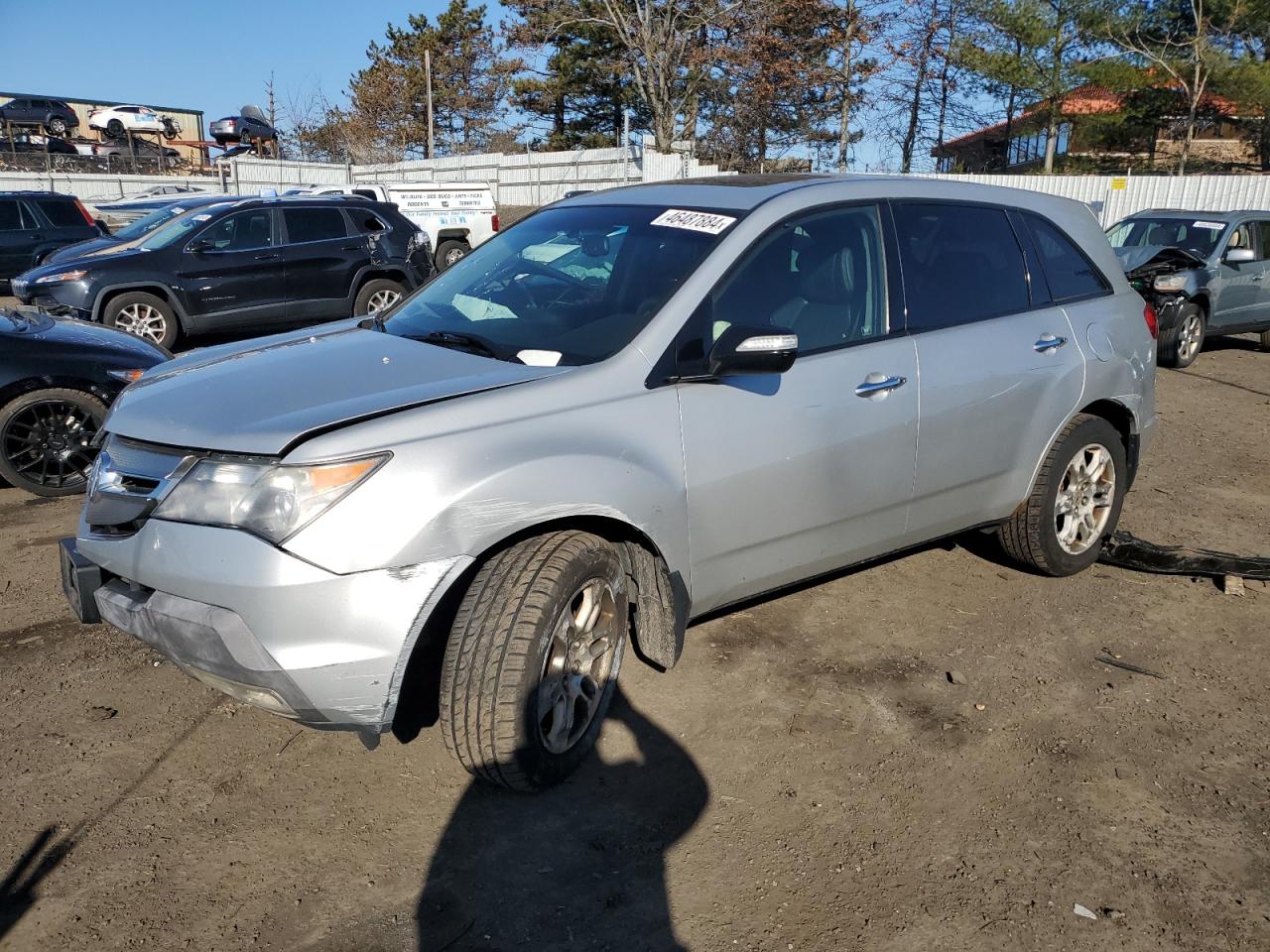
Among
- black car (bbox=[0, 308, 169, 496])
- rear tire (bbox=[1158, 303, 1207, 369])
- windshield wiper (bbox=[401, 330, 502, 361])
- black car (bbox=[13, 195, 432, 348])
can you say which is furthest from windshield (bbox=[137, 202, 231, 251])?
rear tire (bbox=[1158, 303, 1207, 369])

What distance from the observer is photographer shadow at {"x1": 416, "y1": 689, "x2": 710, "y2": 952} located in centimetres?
255

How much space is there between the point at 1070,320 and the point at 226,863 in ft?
13.0

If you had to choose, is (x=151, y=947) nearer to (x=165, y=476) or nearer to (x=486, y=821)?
(x=486, y=821)

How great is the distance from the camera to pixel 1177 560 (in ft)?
16.3

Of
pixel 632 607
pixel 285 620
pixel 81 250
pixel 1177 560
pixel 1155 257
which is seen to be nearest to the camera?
pixel 285 620

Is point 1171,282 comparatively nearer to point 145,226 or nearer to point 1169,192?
point 145,226

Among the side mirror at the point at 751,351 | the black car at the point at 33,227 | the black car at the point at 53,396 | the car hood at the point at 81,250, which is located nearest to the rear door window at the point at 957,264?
the side mirror at the point at 751,351

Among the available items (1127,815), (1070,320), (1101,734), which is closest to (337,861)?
(1127,815)

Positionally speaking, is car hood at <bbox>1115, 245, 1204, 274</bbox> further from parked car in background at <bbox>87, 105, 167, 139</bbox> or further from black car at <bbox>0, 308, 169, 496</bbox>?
parked car in background at <bbox>87, 105, 167, 139</bbox>

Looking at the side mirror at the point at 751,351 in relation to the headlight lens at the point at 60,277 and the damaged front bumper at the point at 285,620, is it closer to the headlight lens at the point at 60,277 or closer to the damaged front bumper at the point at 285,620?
the damaged front bumper at the point at 285,620

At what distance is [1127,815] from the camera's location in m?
3.07

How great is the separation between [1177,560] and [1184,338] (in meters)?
7.70

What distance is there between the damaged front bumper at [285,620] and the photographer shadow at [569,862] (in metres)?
0.46

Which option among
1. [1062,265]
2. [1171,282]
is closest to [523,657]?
[1062,265]
